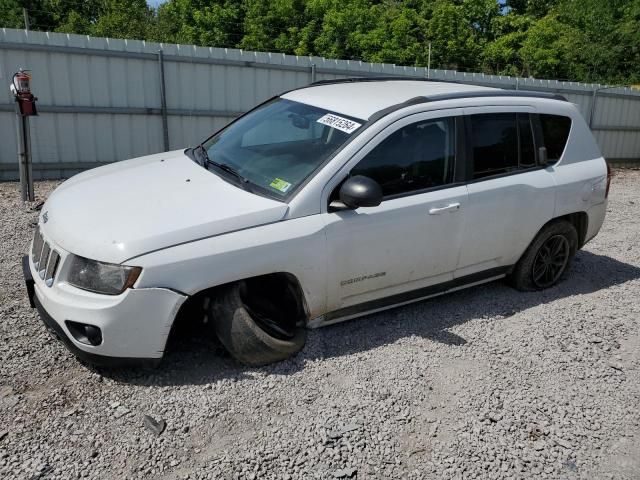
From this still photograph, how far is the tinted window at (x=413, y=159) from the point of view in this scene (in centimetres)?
397

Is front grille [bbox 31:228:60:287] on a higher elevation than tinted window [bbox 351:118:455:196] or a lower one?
lower

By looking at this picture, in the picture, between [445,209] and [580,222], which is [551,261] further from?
[445,209]

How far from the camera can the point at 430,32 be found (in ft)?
89.8

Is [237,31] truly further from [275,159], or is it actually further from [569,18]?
[275,159]

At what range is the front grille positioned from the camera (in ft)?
11.1

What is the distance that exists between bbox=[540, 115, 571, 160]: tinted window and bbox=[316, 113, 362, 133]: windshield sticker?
1.99 metres

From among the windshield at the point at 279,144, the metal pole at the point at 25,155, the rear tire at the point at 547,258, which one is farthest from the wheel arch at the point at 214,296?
the metal pole at the point at 25,155

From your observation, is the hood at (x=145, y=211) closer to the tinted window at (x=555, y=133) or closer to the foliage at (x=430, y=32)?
the tinted window at (x=555, y=133)

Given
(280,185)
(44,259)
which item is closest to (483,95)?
(280,185)

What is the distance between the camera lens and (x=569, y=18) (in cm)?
3073

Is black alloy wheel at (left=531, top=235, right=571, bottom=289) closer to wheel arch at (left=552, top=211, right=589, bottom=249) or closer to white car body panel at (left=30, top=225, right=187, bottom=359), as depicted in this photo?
wheel arch at (left=552, top=211, right=589, bottom=249)

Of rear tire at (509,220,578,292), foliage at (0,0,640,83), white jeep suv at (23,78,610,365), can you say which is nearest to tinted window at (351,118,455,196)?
white jeep suv at (23,78,610,365)

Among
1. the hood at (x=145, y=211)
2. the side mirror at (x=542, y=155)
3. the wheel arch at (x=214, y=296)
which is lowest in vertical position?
the wheel arch at (x=214, y=296)

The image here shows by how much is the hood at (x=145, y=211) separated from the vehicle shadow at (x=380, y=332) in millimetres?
898
